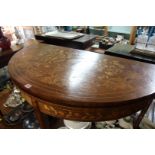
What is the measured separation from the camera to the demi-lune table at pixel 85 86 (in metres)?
0.67

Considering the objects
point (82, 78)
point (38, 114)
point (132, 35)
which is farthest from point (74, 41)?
point (132, 35)

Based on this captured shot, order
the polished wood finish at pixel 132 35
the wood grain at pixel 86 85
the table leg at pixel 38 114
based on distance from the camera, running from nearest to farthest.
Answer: the wood grain at pixel 86 85 → the table leg at pixel 38 114 → the polished wood finish at pixel 132 35

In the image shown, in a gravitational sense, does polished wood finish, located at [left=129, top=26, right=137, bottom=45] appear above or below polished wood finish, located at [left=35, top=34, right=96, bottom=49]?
below

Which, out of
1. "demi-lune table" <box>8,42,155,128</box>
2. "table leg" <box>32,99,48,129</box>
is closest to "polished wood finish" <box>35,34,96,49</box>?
"demi-lune table" <box>8,42,155,128</box>

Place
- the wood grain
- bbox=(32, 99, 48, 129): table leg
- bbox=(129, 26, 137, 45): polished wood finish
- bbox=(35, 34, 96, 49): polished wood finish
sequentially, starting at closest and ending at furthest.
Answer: the wood grain, bbox=(32, 99, 48, 129): table leg, bbox=(35, 34, 96, 49): polished wood finish, bbox=(129, 26, 137, 45): polished wood finish

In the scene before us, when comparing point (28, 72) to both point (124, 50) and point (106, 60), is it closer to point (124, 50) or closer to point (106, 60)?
point (106, 60)

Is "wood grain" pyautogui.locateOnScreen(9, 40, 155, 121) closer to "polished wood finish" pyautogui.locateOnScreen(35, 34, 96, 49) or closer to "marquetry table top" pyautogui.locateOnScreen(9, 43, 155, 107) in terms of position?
"marquetry table top" pyautogui.locateOnScreen(9, 43, 155, 107)

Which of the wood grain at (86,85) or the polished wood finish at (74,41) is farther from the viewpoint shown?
the polished wood finish at (74,41)

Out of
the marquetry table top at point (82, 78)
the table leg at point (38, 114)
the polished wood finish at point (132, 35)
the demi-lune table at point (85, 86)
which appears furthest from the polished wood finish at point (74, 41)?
the polished wood finish at point (132, 35)

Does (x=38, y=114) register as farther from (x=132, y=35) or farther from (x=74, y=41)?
(x=132, y=35)

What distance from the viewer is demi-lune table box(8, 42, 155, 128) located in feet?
2.19

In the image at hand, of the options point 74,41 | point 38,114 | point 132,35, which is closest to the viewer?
point 38,114

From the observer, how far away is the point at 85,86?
74cm

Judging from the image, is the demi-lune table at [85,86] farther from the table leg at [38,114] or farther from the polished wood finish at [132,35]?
the polished wood finish at [132,35]
